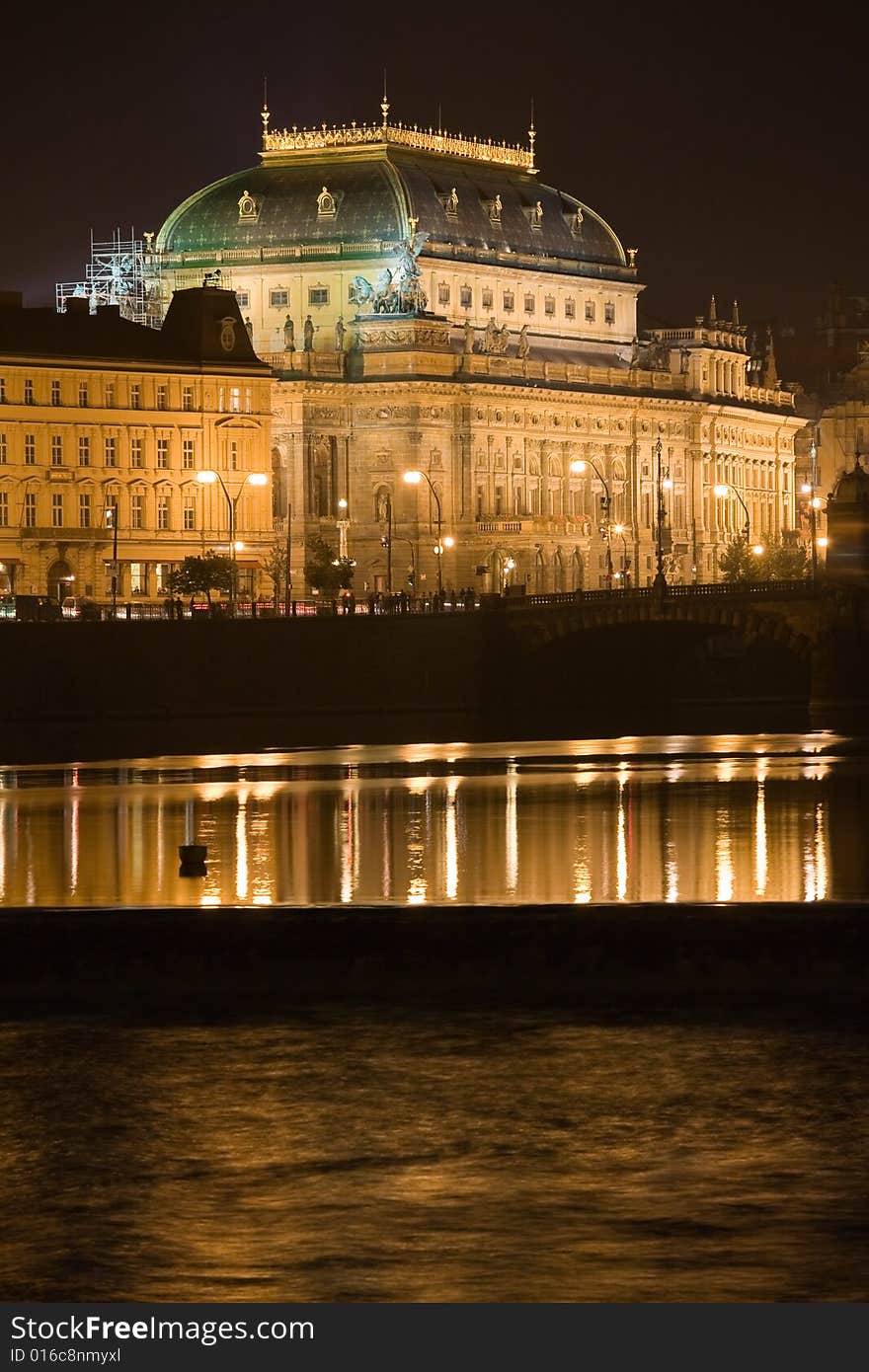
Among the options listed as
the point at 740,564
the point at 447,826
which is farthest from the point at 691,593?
the point at 740,564

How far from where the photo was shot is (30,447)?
5984 inches

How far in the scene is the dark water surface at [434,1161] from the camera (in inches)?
1197

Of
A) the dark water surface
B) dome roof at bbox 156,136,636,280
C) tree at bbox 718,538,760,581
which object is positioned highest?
dome roof at bbox 156,136,636,280

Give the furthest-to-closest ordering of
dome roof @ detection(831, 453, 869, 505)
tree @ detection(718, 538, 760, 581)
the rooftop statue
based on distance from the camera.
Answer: the rooftop statue → tree @ detection(718, 538, 760, 581) → dome roof @ detection(831, 453, 869, 505)

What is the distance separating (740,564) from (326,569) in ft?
106

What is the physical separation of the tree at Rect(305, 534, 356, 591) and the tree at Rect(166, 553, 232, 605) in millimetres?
14194

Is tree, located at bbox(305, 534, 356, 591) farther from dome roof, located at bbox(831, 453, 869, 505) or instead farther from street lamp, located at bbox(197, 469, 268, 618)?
dome roof, located at bbox(831, 453, 869, 505)

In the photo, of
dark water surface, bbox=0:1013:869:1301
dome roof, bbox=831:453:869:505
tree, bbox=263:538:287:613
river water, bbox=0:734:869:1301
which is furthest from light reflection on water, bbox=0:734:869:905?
tree, bbox=263:538:287:613

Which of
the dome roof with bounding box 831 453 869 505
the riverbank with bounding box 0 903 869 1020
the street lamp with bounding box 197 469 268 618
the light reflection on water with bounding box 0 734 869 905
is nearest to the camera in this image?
the riverbank with bounding box 0 903 869 1020

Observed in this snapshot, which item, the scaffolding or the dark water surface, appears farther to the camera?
the scaffolding

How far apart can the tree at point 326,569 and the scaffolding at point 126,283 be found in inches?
884

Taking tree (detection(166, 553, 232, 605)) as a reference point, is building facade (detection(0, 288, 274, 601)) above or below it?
above

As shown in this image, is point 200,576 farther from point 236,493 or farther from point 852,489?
point 852,489

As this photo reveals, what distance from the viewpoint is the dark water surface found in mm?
30406
